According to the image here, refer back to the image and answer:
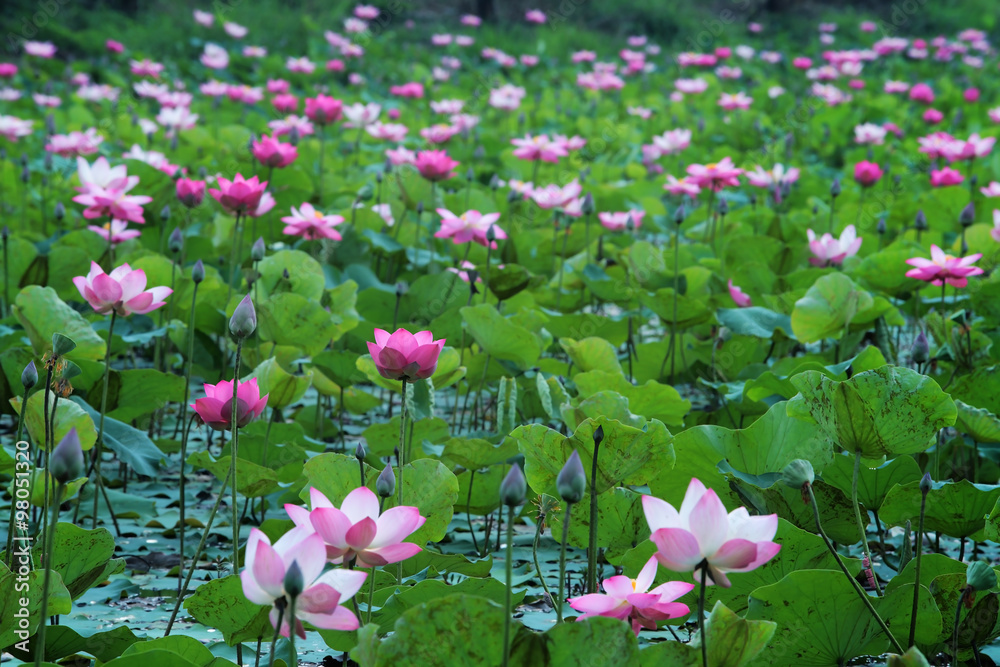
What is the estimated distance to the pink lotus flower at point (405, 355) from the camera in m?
1.03

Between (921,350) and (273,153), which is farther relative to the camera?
(273,153)

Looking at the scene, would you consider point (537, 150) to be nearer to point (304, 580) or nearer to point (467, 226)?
point (467, 226)

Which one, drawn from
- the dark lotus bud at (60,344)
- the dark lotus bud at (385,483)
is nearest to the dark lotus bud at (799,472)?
the dark lotus bud at (385,483)

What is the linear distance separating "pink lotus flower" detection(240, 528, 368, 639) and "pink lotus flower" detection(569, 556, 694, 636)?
0.20 meters

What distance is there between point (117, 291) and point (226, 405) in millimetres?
366

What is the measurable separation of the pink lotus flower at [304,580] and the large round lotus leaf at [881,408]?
0.56 metres

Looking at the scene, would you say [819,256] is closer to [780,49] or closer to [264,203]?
[264,203]

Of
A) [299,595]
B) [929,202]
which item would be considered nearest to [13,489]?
Result: [299,595]

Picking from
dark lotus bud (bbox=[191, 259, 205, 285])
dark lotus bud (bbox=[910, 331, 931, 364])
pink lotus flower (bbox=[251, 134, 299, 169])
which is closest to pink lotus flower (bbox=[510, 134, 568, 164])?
pink lotus flower (bbox=[251, 134, 299, 169])

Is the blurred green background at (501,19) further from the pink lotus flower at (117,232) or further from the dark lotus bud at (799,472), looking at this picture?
the dark lotus bud at (799,472)

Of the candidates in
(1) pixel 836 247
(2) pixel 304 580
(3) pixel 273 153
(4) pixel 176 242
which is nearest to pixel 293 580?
(2) pixel 304 580

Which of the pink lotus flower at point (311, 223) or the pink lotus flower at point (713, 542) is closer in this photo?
the pink lotus flower at point (713, 542)

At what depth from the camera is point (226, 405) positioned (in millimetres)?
1056

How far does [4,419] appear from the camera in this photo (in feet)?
6.34
